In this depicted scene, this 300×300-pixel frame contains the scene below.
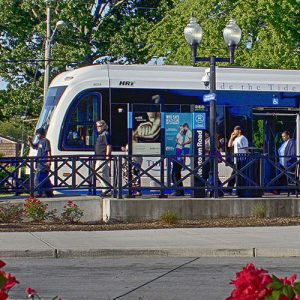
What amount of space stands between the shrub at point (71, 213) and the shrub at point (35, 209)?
438mm

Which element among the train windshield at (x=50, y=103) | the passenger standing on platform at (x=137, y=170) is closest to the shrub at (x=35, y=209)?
the passenger standing on platform at (x=137, y=170)

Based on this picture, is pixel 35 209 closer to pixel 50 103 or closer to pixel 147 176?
pixel 147 176

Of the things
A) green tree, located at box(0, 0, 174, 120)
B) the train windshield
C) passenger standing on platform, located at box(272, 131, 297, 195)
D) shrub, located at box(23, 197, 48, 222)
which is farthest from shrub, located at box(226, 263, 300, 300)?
green tree, located at box(0, 0, 174, 120)

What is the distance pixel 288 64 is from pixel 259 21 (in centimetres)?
245

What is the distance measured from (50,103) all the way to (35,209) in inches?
312

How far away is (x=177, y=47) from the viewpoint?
3884 centimetres

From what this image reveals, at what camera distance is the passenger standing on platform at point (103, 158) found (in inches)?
817

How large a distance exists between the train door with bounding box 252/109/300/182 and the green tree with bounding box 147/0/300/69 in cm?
915

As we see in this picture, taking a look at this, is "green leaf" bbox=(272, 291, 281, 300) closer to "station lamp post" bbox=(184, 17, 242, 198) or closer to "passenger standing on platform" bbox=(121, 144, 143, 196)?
"passenger standing on platform" bbox=(121, 144, 143, 196)

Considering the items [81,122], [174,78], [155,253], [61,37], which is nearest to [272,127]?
[174,78]

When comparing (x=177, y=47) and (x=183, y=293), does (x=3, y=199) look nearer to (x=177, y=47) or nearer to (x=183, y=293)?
(x=183, y=293)

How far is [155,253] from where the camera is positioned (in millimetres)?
14875

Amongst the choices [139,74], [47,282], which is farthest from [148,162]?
[47,282]

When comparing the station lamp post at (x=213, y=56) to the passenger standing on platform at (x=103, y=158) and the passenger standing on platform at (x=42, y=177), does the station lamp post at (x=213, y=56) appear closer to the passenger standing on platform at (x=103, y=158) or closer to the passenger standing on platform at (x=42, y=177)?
the passenger standing on platform at (x=103, y=158)
